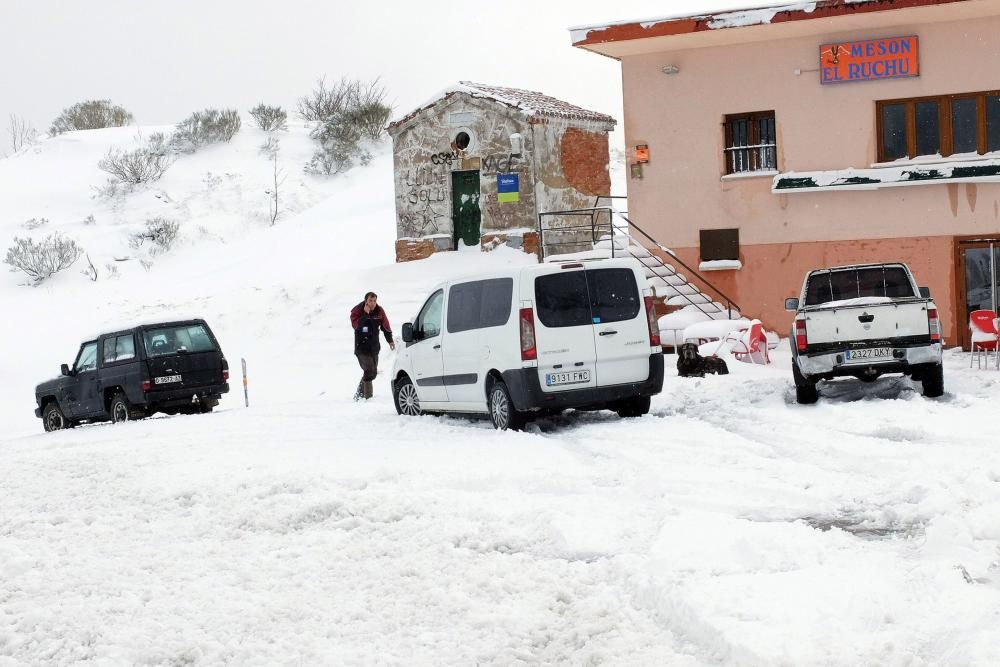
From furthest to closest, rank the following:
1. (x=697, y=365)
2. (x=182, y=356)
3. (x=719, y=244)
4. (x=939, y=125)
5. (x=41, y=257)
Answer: (x=41, y=257), (x=719, y=244), (x=939, y=125), (x=182, y=356), (x=697, y=365)

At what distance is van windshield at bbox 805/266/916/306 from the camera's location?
15.6 metres

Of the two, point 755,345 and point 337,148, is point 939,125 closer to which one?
point 755,345

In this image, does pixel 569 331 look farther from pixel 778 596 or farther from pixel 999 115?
pixel 999 115

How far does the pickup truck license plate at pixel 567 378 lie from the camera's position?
13.1m

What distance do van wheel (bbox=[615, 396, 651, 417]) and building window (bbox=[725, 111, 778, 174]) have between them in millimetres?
11501

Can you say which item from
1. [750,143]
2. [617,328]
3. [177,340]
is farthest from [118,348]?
[750,143]

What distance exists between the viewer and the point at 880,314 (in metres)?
14.4

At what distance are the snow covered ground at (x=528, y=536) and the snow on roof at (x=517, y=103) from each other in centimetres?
1571

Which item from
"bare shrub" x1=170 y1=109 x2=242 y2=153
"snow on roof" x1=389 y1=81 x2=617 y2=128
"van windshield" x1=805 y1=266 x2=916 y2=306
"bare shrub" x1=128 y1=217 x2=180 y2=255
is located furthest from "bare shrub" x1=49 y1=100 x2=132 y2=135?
"van windshield" x1=805 y1=266 x2=916 y2=306

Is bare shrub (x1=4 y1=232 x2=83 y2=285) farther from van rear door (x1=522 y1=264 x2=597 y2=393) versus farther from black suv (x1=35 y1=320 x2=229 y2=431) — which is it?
van rear door (x1=522 y1=264 x2=597 y2=393)

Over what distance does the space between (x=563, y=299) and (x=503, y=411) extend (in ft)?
4.71

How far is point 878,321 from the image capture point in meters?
14.4

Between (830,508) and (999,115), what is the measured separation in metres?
16.7

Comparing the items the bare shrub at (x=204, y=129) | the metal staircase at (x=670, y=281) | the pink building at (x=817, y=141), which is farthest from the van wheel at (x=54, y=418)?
the bare shrub at (x=204, y=129)
